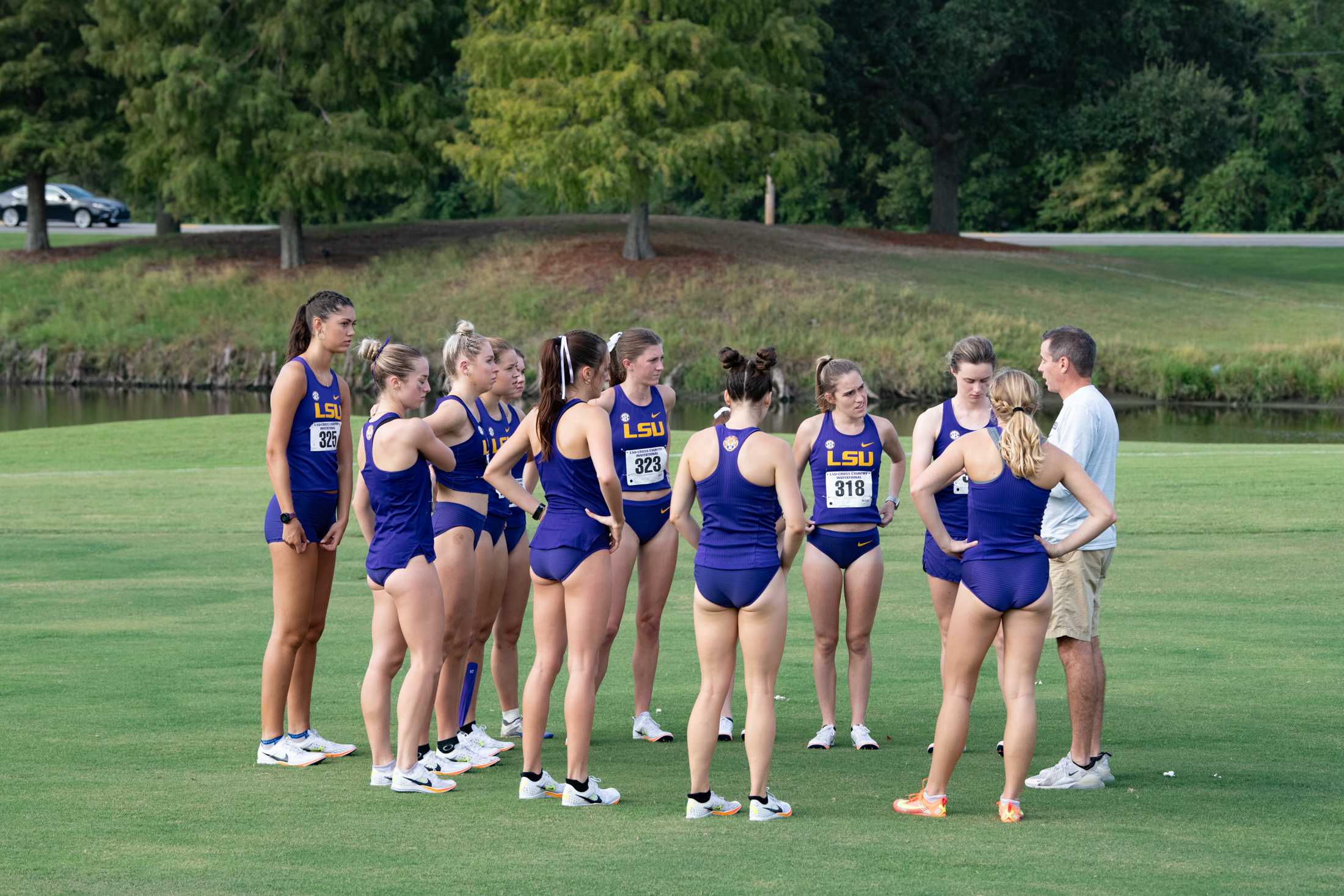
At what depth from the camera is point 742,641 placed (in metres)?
6.30

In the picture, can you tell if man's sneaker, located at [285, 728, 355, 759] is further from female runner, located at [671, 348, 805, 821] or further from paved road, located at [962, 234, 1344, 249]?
paved road, located at [962, 234, 1344, 249]

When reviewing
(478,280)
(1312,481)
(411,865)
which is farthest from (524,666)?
(478,280)

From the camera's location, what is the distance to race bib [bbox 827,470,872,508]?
7902mm

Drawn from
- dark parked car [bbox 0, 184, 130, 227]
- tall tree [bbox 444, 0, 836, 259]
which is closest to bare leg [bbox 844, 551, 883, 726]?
tall tree [bbox 444, 0, 836, 259]

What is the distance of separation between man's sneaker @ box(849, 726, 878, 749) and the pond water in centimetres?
2213

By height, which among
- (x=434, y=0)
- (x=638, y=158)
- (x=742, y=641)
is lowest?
(x=742, y=641)

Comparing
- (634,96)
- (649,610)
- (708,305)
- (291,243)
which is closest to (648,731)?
(649,610)

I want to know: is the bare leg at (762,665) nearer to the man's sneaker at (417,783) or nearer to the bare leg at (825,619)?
the man's sneaker at (417,783)

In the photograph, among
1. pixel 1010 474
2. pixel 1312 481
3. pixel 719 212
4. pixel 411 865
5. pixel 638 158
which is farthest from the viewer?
pixel 719 212

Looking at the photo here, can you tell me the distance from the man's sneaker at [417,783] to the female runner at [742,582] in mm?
1151

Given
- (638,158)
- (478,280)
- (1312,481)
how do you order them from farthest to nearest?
(478,280) < (638,158) < (1312,481)

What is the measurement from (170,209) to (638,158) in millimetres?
13927

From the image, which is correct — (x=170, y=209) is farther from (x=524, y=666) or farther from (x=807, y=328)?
(x=524, y=666)

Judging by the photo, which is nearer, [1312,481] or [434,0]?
[1312,481]
